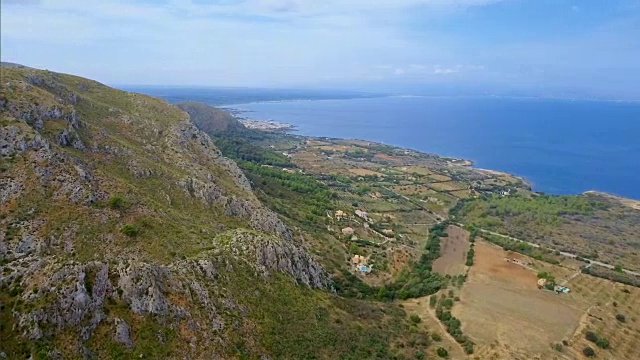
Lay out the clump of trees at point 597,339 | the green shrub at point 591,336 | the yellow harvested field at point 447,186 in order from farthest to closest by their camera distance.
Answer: the yellow harvested field at point 447,186
the green shrub at point 591,336
the clump of trees at point 597,339

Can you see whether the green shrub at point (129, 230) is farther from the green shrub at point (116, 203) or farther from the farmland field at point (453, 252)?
the farmland field at point (453, 252)

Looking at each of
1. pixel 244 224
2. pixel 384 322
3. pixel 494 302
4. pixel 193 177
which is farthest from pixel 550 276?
pixel 193 177

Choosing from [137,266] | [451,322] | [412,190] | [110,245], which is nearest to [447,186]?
[412,190]

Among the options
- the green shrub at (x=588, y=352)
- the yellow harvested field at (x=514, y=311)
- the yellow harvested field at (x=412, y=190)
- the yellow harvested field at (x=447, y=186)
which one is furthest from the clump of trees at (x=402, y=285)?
the yellow harvested field at (x=447, y=186)

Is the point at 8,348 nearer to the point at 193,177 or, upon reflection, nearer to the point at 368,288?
the point at 193,177

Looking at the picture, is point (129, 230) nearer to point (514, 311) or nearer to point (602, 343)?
point (514, 311)
